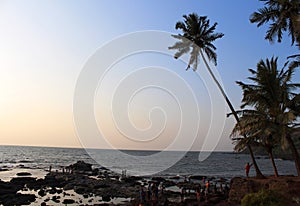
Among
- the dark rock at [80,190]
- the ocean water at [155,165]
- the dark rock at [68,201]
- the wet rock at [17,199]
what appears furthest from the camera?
the ocean water at [155,165]

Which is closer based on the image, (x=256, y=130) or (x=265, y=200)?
(x=265, y=200)

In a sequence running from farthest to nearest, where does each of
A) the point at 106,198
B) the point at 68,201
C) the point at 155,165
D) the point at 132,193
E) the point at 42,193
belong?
the point at 155,165, the point at 132,193, the point at 42,193, the point at 106,198, the point at 68,201

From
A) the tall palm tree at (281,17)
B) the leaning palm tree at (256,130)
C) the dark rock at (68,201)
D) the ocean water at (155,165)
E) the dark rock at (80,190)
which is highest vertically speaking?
the tall palm tree at (281,17)

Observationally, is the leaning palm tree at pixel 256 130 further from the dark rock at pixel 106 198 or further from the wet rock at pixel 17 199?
the wet rock at pixel 17 199

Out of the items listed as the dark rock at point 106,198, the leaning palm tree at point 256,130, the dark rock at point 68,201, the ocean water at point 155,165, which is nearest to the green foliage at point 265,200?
the leaning palm tree at point 256,130

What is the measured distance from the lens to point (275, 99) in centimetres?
2142

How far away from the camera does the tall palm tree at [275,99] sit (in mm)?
20047

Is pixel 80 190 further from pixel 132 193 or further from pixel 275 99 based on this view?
pixel 275 99

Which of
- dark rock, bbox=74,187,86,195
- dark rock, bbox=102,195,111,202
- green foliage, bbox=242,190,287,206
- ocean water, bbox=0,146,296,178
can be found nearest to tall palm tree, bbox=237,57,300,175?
green foliage, bbox=242,190,287,206

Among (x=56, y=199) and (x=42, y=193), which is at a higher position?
(x=42, y=193)

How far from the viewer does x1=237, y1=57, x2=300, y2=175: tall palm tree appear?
20047 mm

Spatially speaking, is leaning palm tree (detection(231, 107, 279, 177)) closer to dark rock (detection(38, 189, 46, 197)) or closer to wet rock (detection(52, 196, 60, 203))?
wet rock (detection(52, 196, 60, 203))

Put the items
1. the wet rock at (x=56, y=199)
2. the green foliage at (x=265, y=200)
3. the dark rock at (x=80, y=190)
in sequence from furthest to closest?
the dark rock at (x=80, y=190) < the wet rock at (x=56, y=199) < the green foliage at (x=265, y=200)

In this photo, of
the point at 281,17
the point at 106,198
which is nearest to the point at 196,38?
the point at 281,17
